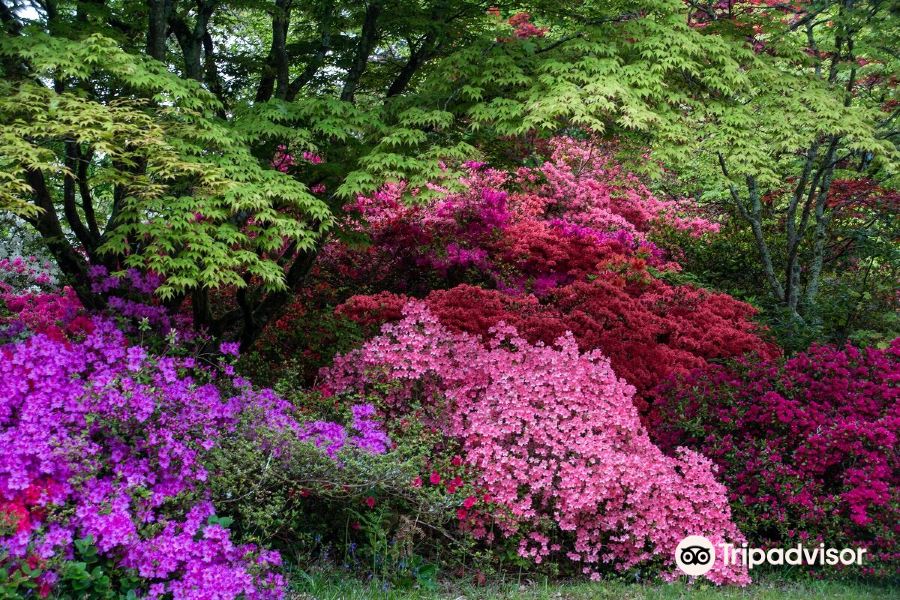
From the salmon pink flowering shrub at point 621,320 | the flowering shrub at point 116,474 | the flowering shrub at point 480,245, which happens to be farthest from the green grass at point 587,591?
the flowering shrub at point 480,245

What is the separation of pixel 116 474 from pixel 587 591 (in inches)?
103

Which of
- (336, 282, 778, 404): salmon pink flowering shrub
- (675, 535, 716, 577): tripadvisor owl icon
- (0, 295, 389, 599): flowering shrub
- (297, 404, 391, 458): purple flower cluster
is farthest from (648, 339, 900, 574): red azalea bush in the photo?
(0, 295, 389, 599): flowering shrub

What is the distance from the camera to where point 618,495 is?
15.8ft

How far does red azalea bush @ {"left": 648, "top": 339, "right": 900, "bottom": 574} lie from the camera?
499 centimetres

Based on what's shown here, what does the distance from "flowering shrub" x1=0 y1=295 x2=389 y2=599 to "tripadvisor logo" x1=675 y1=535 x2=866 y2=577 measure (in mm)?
2540

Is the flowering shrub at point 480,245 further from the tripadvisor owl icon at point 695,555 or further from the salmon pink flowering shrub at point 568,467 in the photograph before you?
the tripadvisor owl icon at point 695,555

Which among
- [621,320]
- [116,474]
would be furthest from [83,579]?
[621,320]

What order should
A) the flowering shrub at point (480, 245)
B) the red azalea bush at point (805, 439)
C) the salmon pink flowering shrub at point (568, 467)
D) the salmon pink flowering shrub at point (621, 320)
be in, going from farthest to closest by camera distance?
the flowering shrub at point (480, 245) → the salmon pink flowering shrub at point (621, 320) → the red azalea bush at point (805, 439) → the salmon pink flowering shrub at point (568, 467)

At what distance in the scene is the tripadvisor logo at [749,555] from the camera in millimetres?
4785

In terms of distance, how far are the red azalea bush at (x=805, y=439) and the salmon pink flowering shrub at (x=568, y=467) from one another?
0.37 meters

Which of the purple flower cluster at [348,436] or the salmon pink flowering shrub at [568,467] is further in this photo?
the salmon pink flowering shrub at [568,467]

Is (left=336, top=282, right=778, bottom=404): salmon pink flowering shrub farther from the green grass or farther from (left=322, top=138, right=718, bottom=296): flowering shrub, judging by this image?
the green grass

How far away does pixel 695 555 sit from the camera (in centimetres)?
482

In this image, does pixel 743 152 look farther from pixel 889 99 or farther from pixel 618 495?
pixel 889 99
